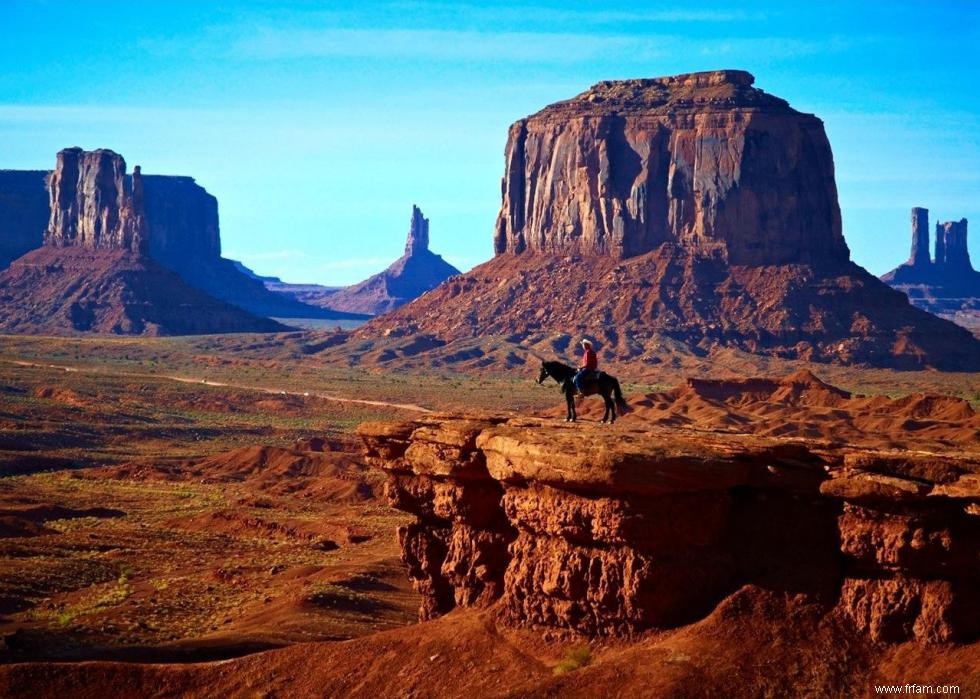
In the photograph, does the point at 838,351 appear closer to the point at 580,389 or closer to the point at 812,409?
the point at 812,409

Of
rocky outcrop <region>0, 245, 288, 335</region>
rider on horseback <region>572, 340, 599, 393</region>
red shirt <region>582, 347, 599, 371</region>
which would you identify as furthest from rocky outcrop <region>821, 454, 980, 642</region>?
rocky outcrop <region>0, 245, 288, 335</region>

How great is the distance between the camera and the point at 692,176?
15338 cm

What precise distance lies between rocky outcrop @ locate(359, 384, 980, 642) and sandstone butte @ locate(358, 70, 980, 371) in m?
115

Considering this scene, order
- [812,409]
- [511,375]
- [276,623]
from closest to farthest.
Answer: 1. [276,623]
2. [812,409]
3. [511,375]

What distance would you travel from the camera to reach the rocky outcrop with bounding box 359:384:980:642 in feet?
68.3

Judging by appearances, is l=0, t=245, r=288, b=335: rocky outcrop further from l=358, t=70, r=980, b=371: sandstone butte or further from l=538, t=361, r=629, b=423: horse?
l=538, t=361, r=629, b=423: horse

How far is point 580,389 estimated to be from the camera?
89.6ft

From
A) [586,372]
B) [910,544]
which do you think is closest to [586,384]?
[586,372]

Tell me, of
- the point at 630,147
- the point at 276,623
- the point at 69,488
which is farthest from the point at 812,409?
the point at 630,147

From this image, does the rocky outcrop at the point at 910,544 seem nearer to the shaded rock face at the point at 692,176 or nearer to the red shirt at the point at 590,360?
the red shirt at the point at 590,360

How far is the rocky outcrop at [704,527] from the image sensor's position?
68.3 feet

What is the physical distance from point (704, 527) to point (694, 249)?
132929mm

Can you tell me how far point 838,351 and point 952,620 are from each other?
122638 millimetres

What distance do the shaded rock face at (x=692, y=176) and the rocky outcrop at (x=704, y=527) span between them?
127606 millimetres
